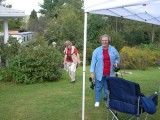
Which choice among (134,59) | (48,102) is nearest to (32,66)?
(48,102)

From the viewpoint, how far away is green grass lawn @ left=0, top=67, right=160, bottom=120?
24.4ft

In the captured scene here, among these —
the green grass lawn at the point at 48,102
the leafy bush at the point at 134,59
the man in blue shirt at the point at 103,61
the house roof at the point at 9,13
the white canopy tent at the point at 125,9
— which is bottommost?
the green grass lawn at the point at 48,102

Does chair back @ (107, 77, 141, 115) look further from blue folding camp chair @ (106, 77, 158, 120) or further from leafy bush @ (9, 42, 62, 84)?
leafy bush @ (9, 42, 62, 84)

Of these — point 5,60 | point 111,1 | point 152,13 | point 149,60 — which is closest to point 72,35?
point 149,60

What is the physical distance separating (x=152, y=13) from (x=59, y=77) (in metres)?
5.03

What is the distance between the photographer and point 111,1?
5.73 metres

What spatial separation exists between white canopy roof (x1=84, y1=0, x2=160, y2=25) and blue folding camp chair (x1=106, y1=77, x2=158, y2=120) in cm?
131

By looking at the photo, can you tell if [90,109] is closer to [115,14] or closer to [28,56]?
[115,14]

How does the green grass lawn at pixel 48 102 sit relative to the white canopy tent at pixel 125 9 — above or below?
below

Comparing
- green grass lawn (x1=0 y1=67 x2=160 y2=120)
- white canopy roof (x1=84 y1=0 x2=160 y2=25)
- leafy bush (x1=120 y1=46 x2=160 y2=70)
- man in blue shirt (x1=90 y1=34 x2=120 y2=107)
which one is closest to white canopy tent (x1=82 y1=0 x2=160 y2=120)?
white canopy roof (x1=84 y1=0 x2=160 y2=25)

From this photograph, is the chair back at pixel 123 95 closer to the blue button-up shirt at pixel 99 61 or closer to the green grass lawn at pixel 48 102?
the green grass lawn at pixel 48 102

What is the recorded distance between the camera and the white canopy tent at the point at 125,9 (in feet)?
18.0

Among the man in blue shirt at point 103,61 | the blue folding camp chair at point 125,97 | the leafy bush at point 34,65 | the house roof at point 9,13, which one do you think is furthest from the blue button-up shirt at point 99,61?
the house roof at point 9,13

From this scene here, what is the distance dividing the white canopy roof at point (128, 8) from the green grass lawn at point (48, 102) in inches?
89.4
